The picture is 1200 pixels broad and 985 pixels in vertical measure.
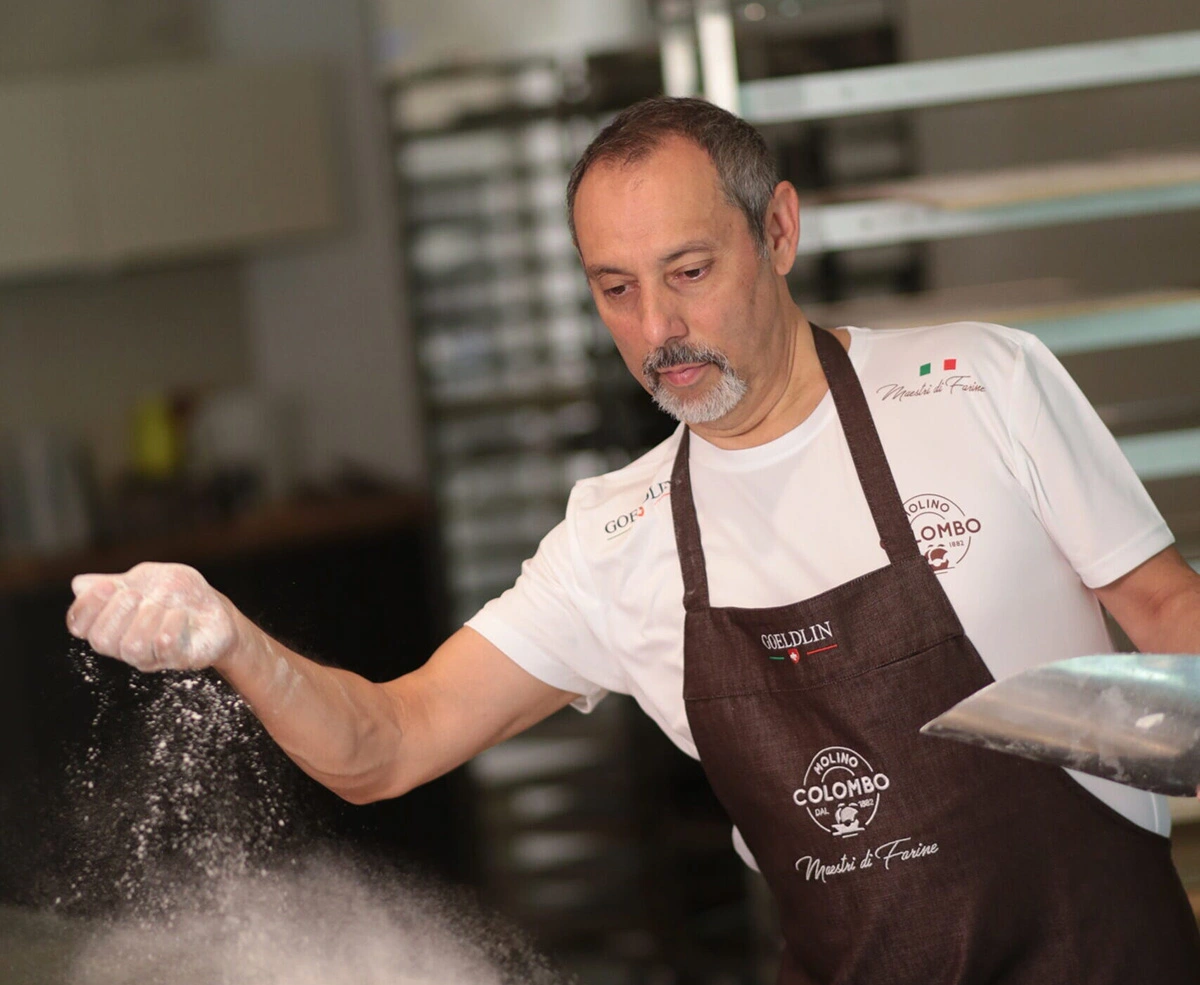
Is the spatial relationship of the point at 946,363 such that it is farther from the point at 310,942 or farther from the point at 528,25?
the point at 528,25

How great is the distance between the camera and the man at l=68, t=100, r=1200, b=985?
1.40 m

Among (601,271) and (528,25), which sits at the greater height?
(528,25)

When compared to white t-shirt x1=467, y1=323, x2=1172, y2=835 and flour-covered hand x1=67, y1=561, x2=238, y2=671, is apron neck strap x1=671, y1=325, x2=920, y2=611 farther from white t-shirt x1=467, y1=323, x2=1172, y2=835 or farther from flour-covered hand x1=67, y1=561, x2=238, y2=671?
flour-covered hand x1=67, y1=561, x2=238, y2=671

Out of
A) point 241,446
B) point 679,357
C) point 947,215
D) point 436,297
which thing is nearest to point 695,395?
point 679,357

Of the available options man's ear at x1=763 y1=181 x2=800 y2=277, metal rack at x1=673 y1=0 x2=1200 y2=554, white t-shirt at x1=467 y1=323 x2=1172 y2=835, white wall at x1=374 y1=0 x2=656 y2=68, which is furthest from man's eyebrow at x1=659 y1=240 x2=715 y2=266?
white wall at x1=374 y1=0 x2=656 y2=68

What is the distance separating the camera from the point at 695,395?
4.82 feet

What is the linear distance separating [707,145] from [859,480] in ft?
1.29

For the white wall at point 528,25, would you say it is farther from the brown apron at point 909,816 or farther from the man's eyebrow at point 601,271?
the brown apron at point 909,816

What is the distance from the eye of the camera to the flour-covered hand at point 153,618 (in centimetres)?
121

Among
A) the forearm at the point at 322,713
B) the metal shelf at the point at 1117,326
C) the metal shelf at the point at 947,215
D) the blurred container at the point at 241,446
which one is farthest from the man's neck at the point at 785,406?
the blurred container at the point at 241,446

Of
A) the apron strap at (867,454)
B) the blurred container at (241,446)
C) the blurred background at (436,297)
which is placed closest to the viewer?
the apron strap at (867,454)

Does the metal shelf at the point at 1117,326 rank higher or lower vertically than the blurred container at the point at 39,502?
higher

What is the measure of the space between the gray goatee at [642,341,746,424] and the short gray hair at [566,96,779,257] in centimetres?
14

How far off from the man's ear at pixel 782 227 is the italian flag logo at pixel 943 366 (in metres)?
0.19
